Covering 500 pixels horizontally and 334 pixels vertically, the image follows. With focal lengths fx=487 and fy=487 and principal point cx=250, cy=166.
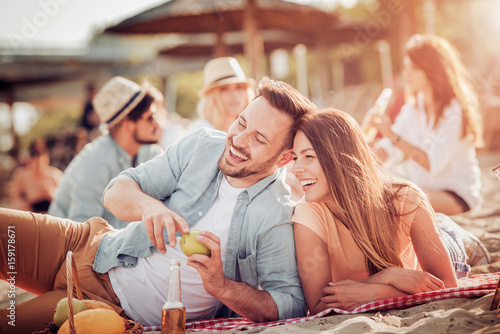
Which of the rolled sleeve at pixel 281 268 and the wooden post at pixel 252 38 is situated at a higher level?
the wooden post at pixel 252 38

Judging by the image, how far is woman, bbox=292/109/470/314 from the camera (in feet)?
8.29

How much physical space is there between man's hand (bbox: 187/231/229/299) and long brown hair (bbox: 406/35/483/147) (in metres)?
3.24

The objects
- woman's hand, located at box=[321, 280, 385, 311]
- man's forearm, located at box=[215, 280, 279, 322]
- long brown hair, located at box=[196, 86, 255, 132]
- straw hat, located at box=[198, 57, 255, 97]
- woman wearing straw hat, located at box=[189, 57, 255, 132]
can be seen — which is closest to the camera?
man's forearm, located at box=[215, 280, 279, 322]

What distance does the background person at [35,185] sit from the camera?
7348 millimetres

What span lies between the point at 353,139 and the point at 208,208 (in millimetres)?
884

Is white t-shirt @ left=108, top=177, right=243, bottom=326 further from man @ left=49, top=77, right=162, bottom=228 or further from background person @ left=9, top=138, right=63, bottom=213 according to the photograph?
background person @ left=9, top=138, right=63, bottom=213

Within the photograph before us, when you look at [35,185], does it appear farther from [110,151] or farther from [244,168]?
[244,168]

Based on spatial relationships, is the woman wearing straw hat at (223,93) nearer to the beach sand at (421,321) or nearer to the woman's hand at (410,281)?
the woman's hand at (410,281)

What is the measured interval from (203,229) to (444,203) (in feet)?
8.93

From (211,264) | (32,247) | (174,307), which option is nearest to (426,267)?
(211,264)

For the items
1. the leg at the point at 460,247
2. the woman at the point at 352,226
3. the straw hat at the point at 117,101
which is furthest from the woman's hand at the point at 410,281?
the straw hat at the point at 117,101

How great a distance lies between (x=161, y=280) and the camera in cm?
265

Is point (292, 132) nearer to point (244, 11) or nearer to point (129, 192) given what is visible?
point (129, 192)

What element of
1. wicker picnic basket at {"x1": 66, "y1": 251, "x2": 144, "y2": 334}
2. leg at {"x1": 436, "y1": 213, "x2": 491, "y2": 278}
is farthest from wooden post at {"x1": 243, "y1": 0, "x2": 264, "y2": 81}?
wicker picnic basket at {"x1": 66, "y1": 251, "x2": 144, "y2": 334}
